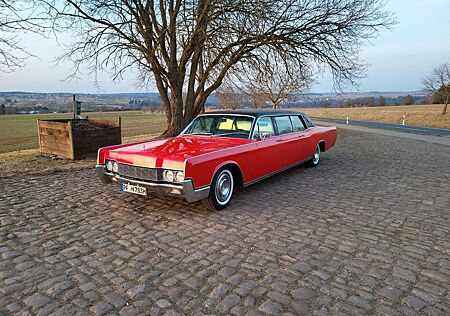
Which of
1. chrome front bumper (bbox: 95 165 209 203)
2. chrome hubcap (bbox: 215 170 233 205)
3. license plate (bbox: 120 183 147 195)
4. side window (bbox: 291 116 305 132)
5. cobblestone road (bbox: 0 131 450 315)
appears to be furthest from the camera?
side window (bbox: 291 116 305 132)

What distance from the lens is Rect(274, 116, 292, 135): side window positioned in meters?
6.45

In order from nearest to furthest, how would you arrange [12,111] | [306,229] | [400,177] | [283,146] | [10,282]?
[10,282] → [306,229] → [283,146] → [400,177] → [12,111]

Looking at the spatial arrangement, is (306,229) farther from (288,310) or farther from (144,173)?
(144,173)

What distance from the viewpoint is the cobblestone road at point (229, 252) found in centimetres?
254

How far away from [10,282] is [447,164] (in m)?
10.3

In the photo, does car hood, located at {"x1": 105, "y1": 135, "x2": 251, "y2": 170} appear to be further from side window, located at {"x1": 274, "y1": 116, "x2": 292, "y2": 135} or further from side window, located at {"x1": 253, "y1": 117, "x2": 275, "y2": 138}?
side window, located at {"x1": 274, "y1": 116, "x2": 292, "y2": 135}

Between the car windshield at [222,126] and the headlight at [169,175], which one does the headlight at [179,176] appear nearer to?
the headlight at [169,175]

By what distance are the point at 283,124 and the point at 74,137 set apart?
5734mm

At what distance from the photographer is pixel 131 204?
499cm

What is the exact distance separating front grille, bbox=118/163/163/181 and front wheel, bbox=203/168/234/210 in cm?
78

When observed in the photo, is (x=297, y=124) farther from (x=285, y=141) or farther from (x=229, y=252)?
(x=229, y=252)

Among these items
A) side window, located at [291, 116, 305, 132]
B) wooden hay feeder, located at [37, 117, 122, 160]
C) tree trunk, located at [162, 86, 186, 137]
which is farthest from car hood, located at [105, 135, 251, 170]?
tree trunk, located at [162, 86, 186, 137]

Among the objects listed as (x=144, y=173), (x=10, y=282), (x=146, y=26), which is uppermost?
(x=146, y=26)

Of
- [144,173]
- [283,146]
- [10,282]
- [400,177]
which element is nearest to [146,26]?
[283,146]
